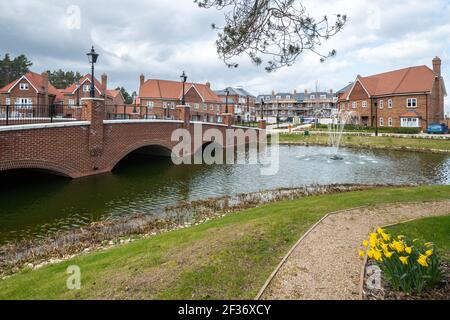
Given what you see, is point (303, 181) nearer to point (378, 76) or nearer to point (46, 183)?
point (46, 183)

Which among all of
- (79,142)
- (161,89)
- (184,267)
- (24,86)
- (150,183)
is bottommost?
(184,267)

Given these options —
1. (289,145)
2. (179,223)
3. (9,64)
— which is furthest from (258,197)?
(9,64)

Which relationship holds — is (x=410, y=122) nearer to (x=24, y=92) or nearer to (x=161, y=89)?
(x=161, y=89)

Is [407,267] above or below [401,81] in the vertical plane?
below

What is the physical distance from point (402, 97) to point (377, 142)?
18033mm

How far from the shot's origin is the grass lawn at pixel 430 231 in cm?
658

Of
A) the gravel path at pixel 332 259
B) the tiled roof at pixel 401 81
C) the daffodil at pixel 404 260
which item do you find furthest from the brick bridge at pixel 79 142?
the tiled roof at pixel 401 81

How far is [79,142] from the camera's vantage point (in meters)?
18.6

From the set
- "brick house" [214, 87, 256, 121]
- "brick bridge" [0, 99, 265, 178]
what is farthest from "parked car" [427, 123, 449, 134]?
"brick house" [214, 87, 256, 121]

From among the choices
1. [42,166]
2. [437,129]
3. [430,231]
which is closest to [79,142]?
[42,166]

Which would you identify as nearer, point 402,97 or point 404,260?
point 404,260

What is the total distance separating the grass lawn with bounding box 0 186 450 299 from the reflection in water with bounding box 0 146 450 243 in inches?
178

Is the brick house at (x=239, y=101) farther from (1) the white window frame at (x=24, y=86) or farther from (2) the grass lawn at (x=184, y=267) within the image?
(2) the grass lawn at (x=184, y=267)

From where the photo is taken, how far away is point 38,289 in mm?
5613
